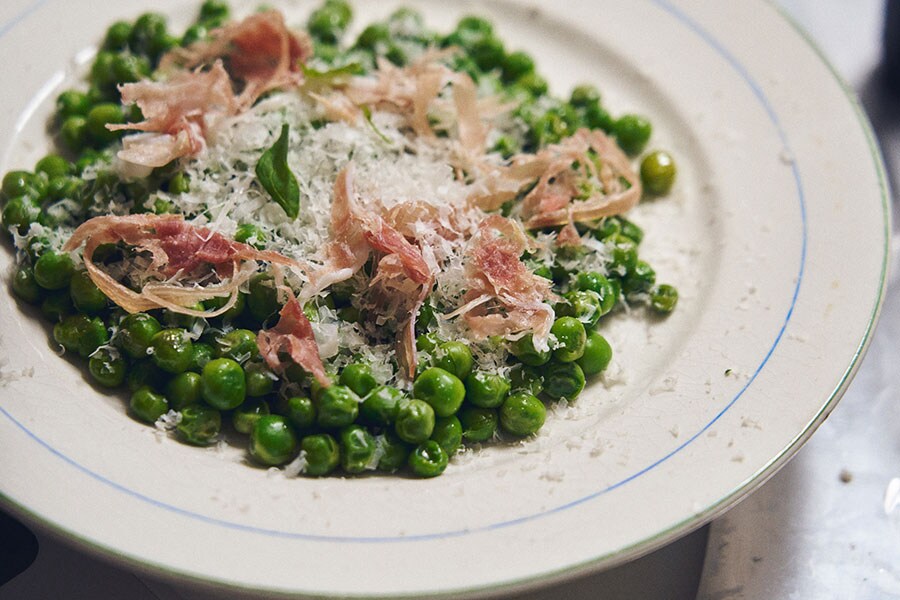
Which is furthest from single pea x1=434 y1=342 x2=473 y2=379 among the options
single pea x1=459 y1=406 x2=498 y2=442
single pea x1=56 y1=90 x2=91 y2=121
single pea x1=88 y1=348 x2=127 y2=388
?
single pea x1=56 y1=90 x2=91 y2=121

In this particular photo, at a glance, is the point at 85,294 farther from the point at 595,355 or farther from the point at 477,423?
the point at 595,355

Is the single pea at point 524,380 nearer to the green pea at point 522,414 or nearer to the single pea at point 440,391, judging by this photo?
the green pea at point 522,414

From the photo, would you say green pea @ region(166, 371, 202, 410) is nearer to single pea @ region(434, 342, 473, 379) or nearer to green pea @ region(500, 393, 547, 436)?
single pea @ region(434, 342, 473, 379)

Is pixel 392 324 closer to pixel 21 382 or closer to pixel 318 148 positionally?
pixel 318 148

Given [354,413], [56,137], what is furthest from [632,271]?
[56,137]

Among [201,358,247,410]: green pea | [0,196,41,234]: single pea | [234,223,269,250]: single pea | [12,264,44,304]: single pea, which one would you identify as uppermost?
[0,196,41,234]: single pea

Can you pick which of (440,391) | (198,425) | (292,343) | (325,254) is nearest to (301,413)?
(292,343)
